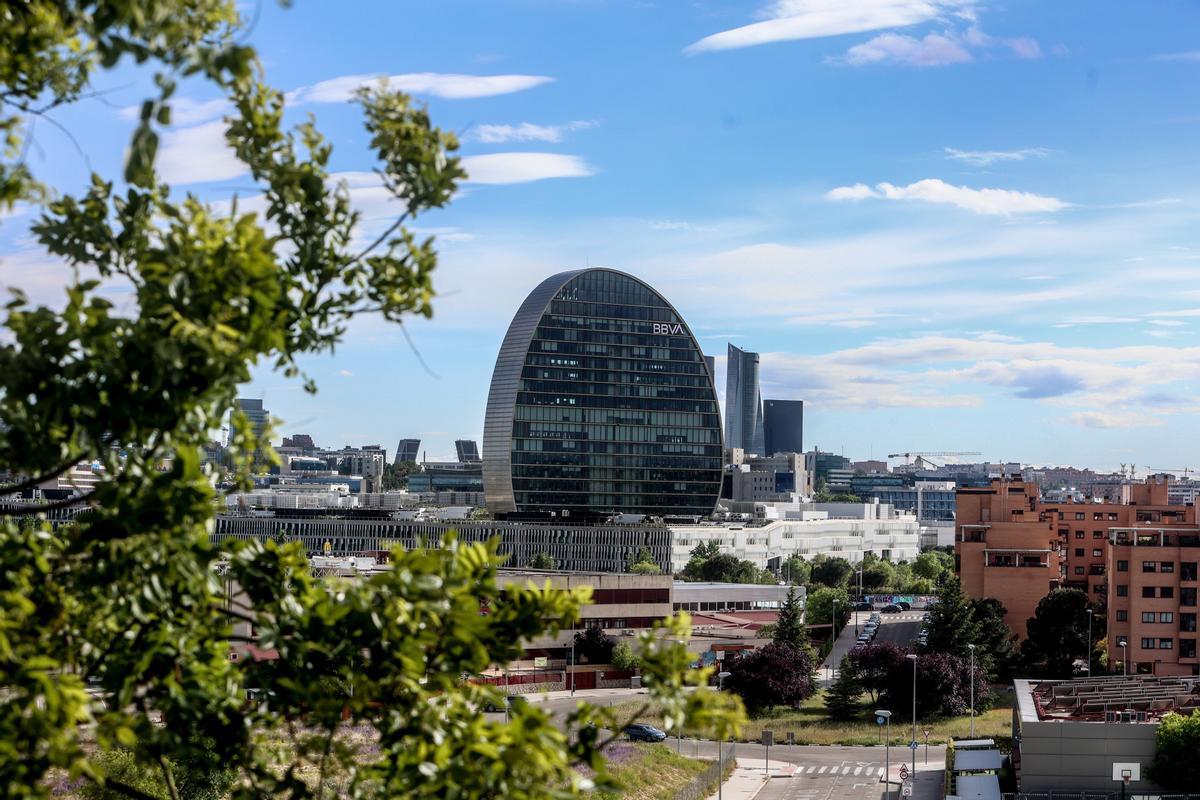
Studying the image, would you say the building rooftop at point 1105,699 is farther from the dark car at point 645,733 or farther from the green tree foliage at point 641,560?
the green tree foliage at point 641,560

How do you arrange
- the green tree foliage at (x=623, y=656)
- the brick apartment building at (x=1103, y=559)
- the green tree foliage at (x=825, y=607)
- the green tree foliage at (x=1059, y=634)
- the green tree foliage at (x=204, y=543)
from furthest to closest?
the green tree foliage at (x=825, y=607) < the green tree foliage at (x=1059, y=634) < the green tree foliage at (x=623, y=656) < the brick apartment building at (x=1103, y=559) < the green tree foliage at (x=204, y=543)

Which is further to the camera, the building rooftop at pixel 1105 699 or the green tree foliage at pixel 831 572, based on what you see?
the green tree foliage at pixel 831 572

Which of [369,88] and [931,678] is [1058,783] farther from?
[369,88]

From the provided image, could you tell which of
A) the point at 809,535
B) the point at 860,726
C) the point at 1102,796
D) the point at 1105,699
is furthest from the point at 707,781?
the point at 809,535

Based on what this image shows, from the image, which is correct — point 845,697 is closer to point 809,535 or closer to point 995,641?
point 995,641

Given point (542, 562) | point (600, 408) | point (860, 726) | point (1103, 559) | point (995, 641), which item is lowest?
point (860, 726)

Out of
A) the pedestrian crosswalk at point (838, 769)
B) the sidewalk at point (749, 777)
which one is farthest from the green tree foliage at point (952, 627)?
the sidewalk at point (749, 777)

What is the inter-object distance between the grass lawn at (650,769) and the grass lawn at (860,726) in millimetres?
3441

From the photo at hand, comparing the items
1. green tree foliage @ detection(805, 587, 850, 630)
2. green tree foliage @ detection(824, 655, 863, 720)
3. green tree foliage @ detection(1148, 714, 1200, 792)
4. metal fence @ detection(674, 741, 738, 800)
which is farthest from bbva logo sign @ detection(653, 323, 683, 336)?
green tree foliage @ detection(1148, 714, 1200, 792)

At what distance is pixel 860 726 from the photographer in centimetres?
6038

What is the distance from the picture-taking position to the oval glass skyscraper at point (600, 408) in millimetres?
138750

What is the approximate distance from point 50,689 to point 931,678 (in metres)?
58.7

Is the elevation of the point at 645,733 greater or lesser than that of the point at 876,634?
greater

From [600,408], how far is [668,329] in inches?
447
